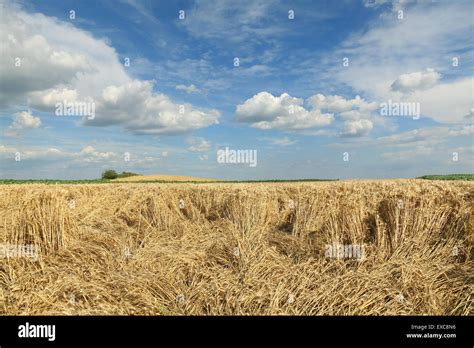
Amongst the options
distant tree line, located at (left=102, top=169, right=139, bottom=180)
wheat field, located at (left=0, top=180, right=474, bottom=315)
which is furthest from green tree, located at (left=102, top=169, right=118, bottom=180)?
wheat field, located at (left=0, top=180, right=474, bottom=315)

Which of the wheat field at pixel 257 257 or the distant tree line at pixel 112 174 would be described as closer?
the wheat field at pixel 257 257

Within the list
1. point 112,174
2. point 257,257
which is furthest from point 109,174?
point 257,257

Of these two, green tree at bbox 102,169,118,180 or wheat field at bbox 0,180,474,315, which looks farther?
green tree at bbox 102,169,118,180

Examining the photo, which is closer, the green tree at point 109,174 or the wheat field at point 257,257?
the wheat field at point 257,257

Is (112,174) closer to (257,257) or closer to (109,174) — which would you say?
(109,174)

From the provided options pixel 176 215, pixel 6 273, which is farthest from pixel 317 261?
pixel 6 273

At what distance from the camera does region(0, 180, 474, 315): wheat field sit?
6.34 metres

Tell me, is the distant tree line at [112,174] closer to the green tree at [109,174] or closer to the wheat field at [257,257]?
the green tree at [109,174]

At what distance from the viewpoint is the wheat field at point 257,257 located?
6.34 metres

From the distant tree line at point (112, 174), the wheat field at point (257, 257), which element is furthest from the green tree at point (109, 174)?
the wheat field at point (257, 257)

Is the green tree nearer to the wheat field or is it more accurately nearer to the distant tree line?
the distant tree line

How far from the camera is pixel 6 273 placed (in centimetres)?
771

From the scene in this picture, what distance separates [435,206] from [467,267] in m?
1.56
